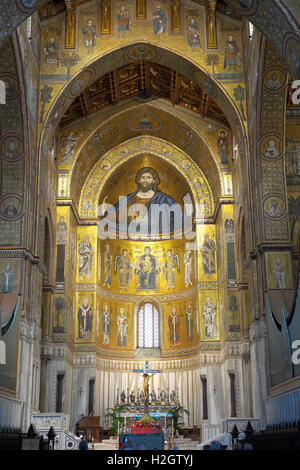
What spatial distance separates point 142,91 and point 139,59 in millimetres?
4141

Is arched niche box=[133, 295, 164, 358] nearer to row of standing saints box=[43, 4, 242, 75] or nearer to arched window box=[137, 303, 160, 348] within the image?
arched window box=[137, 303, 160, 348]

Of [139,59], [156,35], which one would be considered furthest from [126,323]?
[156,35]

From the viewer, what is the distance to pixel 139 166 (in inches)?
1309

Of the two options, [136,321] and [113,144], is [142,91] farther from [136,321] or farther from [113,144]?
[136,321]

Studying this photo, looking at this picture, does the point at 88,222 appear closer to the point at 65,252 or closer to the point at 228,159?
the point at 65,252

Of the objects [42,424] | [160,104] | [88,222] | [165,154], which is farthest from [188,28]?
[42,424]

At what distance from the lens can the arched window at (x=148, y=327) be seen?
32.8 m

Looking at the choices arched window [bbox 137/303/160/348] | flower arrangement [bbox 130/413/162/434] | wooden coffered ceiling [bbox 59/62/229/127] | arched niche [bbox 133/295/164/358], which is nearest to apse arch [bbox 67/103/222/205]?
wooden coffered ceiling [bbox 59/62/229/127]

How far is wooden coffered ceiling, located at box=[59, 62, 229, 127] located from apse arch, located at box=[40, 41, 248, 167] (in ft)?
5.20

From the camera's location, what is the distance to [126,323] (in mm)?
32531

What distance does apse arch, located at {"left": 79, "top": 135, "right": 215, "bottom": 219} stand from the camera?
100.0ft

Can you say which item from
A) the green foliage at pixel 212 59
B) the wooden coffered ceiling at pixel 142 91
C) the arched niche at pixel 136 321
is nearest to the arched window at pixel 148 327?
the arched niche at pixel 136 321

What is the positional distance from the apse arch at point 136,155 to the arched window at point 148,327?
666cm

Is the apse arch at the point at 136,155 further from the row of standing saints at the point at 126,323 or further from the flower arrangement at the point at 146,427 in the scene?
the flower arrangement at the point at 146,427
